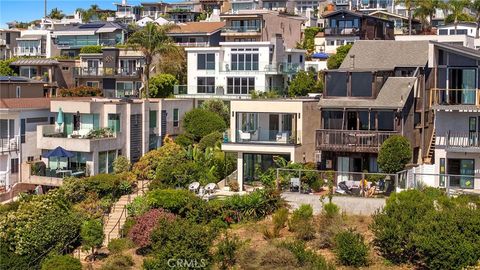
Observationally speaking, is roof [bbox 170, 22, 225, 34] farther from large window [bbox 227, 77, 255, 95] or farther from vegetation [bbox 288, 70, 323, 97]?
vegetation [bbox 288, 70, 323, 97]

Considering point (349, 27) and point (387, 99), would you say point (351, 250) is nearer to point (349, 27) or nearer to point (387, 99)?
point (387, 99)

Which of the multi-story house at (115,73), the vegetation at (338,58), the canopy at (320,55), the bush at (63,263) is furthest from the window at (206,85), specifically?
the bush at (63,263)

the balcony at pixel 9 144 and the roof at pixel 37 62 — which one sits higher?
the roof at pixel 37 62

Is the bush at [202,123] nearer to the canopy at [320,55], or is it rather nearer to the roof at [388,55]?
the roof at [388,55]

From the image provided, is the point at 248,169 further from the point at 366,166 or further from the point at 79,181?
the point at 79,181

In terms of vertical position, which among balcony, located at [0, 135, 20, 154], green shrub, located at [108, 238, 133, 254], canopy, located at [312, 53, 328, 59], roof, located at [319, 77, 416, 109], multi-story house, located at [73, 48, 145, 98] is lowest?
green shrub, located at [108, 238, 133, 254]

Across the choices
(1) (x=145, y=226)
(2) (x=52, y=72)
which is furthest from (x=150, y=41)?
(1) (x=145, y=226)

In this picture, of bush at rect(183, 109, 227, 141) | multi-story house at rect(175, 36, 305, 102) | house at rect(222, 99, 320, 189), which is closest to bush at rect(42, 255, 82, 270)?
house at rect(222, 99, 320, 189)
